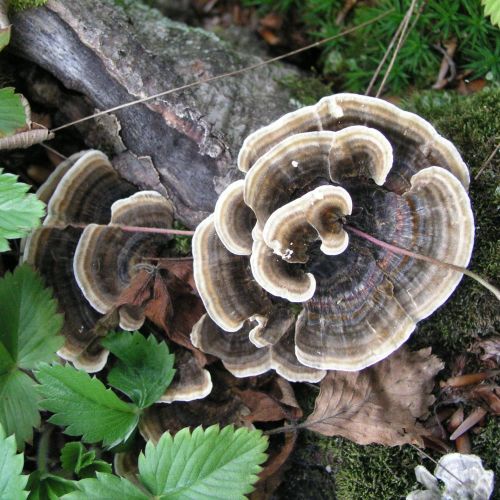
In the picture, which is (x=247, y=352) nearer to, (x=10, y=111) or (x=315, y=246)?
(x=315, y=246)

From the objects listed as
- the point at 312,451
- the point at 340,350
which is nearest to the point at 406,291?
the point at 340,350

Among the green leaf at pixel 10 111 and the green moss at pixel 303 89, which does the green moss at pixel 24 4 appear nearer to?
the green leaf at pixel 10 111

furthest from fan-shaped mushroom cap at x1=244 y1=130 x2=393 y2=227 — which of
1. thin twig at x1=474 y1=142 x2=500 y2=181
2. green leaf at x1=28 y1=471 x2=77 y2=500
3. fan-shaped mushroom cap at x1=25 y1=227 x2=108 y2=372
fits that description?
green leaf at x1=28 y1=471 x2=77 y2=500

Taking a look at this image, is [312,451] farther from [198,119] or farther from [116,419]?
[198,119]

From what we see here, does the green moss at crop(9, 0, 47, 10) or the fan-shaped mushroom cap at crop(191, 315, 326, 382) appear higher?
the green moss at crop(9, 0, 47, 10)

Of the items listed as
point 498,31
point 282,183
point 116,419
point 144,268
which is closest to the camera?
point 282,183

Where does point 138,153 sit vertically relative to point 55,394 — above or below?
above

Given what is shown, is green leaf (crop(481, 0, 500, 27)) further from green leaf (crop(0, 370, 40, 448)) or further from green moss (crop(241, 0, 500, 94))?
green leaf (crop(0, 370, 40, 448))
